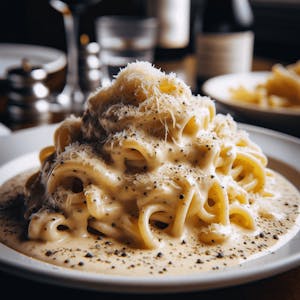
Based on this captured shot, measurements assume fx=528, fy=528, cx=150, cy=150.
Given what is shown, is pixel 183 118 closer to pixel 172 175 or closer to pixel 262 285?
pixel 172 175

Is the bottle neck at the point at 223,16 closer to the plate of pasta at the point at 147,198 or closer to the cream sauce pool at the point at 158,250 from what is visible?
the plate of pasta at the point at 147,198

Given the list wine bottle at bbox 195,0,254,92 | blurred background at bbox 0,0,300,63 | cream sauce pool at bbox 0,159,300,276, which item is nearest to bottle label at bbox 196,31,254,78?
wine bottle at bbox 195,0,254,92

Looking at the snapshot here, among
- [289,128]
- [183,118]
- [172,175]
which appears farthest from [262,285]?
[289,128]

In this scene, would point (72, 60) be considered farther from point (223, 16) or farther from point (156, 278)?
point (156, 278)

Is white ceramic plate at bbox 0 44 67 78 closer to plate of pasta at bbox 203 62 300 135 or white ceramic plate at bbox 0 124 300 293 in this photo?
plate of pasta at bbox 203 62 300 135

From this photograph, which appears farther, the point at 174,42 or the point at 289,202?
the point at 174,42

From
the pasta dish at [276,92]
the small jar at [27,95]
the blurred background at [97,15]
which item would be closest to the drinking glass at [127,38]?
the small jar at [27,95]

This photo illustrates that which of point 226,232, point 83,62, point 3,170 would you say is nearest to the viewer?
point 226,232
